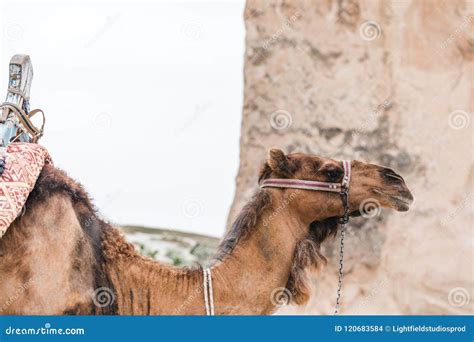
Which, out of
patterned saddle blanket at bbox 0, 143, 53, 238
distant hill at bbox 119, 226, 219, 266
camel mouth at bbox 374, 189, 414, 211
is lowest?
distant hill at bbox 119, 226, 219, 266

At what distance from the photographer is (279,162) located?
406 centimetres

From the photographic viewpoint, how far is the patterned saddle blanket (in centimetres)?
368

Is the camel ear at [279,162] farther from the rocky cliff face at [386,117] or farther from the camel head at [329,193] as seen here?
the rocky cliff face at [386,117]

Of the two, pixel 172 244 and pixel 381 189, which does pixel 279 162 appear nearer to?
pixel 381 189

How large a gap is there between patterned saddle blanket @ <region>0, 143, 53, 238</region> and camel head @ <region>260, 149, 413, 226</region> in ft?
3.11

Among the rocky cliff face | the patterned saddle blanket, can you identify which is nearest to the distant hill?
the rocky cliff face

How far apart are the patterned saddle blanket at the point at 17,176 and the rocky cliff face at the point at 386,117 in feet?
12.4

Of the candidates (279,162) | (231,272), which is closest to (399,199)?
(279,162)

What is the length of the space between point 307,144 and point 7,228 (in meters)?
4.20

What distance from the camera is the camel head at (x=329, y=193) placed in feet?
13.3

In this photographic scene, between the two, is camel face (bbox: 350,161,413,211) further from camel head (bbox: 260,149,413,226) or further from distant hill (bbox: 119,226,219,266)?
distant hill (bbox: 119,226,219,266)

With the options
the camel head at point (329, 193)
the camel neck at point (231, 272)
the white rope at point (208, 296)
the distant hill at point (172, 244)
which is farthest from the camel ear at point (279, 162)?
the distant hill at point (172, 244)
